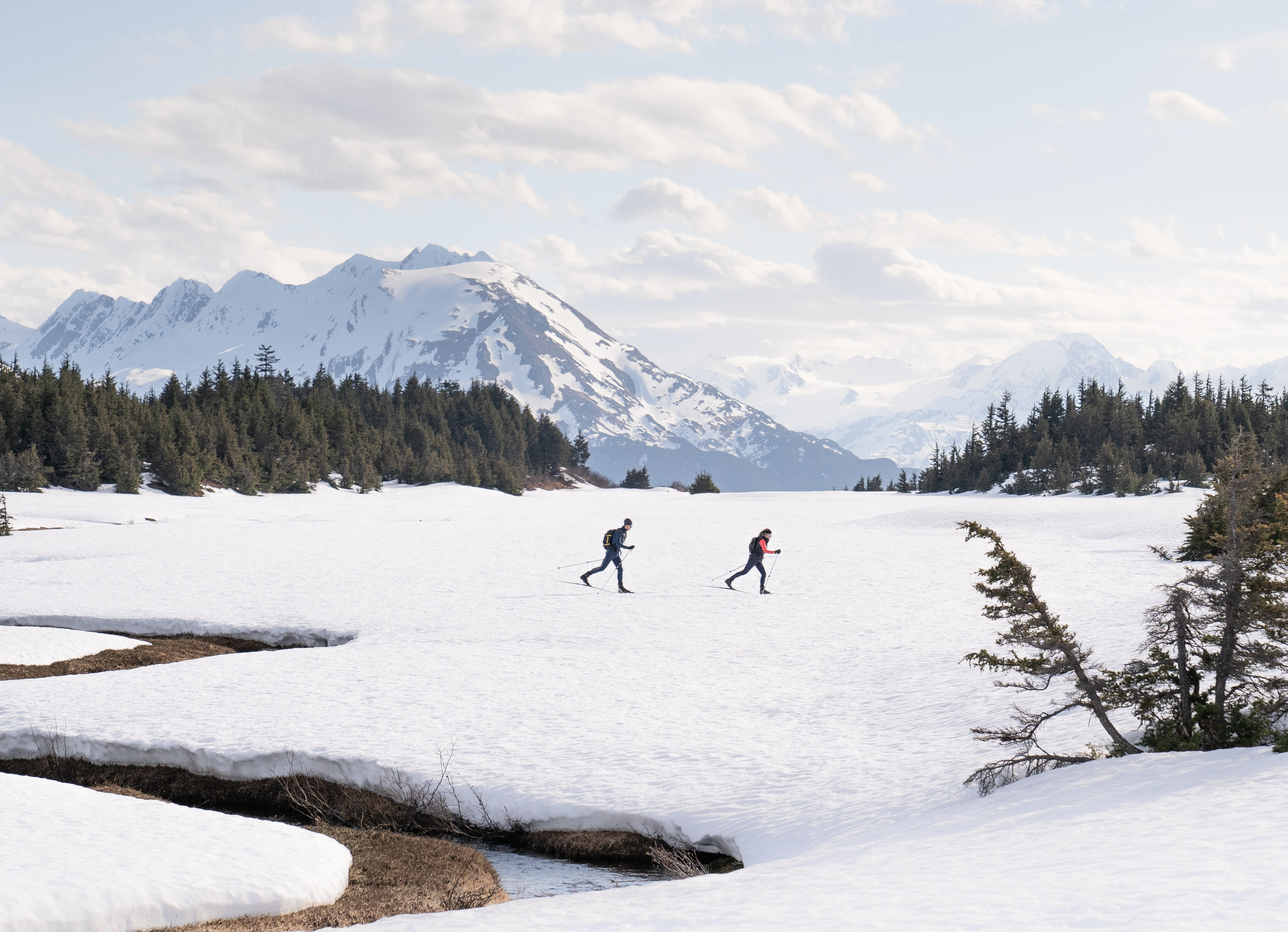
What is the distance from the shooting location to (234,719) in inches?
620

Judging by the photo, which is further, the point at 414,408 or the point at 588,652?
the point at 414,408

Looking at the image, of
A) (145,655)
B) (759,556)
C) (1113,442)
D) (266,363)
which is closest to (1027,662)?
(759,556)

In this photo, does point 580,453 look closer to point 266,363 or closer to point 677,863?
point 266,363

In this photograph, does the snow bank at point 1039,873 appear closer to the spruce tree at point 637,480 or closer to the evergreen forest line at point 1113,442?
the evergreen forest line at point 1113,442

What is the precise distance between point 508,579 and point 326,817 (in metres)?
18.3

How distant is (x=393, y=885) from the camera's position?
420 inches

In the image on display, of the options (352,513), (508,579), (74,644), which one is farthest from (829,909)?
(352,513)

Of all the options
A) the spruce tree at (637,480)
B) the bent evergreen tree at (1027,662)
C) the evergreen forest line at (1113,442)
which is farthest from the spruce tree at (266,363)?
the bent evergreen tree at (1027,662)

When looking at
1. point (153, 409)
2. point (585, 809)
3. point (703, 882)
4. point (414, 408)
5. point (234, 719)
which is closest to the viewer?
point (703, 882)

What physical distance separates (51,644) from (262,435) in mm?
74116

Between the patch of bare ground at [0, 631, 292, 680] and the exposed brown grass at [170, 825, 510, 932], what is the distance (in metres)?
10.9

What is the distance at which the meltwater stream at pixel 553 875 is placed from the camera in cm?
1108

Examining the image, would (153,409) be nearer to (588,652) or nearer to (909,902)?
(588,652)

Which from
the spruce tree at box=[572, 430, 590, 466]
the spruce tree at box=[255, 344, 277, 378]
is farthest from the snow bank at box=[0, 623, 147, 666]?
the spruce tree at box=[572, 430, 590, 466]
